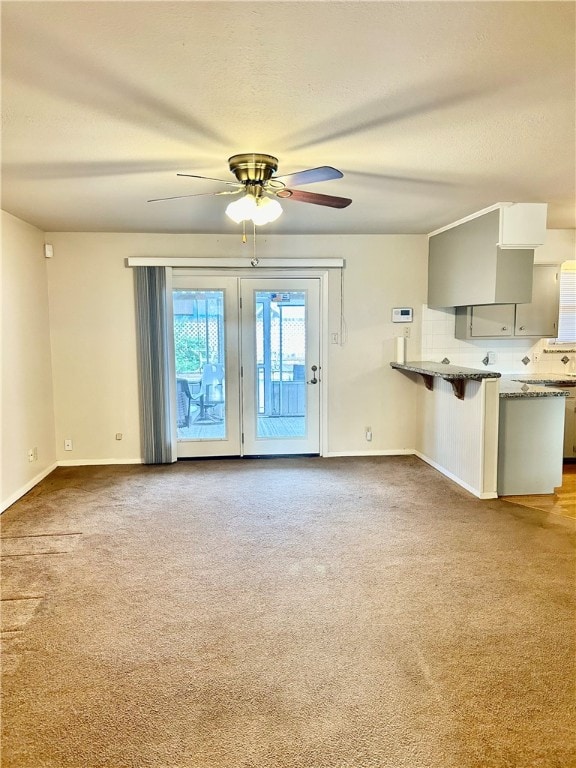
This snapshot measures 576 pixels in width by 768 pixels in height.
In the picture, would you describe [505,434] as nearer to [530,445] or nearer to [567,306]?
[530,445]

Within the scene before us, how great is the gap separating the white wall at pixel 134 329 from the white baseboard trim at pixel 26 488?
0.29 m

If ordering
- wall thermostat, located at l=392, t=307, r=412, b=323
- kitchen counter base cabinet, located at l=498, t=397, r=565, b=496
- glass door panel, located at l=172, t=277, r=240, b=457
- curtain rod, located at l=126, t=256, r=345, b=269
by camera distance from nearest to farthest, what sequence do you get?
kitchen counter base cabinet, located at l=498, t=397, r=565, b=496
curtain rod, located at l=126, t=256, r=345, b=269
glass door panel, located at l=172, t=277, r=240, b=457
wall thermostat, located at l=392, t=307, r=412, b=323

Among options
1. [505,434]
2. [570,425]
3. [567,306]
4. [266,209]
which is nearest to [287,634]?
[266,209]

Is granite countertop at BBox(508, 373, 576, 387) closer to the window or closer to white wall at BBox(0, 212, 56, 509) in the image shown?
the window

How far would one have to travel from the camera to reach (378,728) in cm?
178

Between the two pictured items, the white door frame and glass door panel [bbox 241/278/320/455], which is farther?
glass door panel [bbox 241/278/320/455]

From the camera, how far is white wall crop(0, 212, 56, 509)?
4035 mm

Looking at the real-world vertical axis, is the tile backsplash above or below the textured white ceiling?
below

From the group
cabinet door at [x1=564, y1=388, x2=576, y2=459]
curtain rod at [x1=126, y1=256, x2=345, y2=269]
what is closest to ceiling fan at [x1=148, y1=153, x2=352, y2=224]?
curtain rod at [x1=126, y1=256, x2=345, y2=269]

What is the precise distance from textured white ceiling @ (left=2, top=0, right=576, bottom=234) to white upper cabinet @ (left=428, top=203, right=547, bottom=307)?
0.50m

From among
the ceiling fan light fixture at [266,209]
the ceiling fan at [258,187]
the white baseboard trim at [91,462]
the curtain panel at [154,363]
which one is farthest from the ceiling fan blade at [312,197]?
the white baseboard trim at [91,462]

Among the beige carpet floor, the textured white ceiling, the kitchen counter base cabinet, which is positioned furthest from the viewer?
the kitchen counter base cabinet

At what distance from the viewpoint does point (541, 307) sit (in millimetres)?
5113

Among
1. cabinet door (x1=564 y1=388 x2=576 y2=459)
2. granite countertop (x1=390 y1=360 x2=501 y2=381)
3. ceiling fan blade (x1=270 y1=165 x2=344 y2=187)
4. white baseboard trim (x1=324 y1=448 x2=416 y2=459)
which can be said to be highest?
ceiling fan blade (x1=270 y1=165 x2=344 y2=187)
